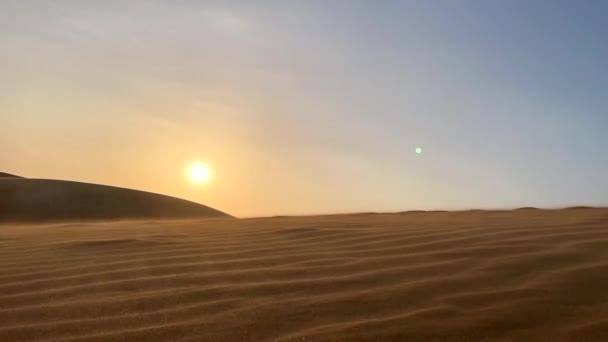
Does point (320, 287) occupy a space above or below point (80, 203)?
below

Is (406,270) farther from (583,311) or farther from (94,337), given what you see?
(94,337)

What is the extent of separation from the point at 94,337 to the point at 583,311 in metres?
1.81

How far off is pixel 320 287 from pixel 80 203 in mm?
10145

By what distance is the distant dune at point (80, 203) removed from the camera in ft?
36.1

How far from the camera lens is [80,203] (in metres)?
12.0

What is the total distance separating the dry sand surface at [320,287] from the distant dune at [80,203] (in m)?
7.03

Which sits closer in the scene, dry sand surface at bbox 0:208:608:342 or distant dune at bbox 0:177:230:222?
dry sand surface at bbox 0:208:608:342

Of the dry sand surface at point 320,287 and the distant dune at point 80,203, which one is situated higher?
the distant dune at point 80,203

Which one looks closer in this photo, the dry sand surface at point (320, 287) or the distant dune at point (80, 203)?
the dry sand surface at point (320, 287)

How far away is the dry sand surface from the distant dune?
703 cm

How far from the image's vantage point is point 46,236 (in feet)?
16.8

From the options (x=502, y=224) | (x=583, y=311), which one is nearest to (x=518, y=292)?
(x=583, y=311)

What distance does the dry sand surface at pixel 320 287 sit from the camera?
88.2 inches

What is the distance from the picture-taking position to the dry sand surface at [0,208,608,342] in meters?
2.24
